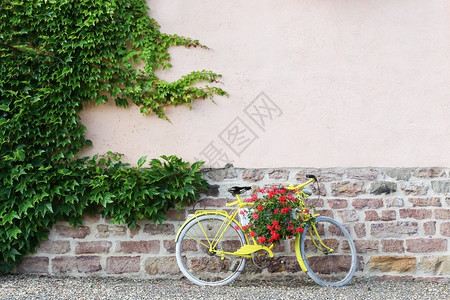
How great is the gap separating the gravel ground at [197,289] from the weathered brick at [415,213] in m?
0.58

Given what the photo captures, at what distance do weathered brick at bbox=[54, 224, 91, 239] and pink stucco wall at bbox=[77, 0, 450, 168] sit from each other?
0.71 m

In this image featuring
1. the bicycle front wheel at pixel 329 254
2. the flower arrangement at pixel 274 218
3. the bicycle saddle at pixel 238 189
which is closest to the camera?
the flower arrangement at pixel 274 218

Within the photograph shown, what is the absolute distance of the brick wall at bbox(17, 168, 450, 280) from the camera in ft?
13.0

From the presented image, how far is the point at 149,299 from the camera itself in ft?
10.9

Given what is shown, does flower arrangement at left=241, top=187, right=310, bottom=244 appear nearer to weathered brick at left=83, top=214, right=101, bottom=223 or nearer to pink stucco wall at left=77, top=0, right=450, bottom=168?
pink stucco wall at left=77, top=0, right=450, bottom=168

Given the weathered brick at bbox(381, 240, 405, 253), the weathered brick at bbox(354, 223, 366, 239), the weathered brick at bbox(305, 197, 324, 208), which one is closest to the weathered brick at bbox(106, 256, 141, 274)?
the weathered brick at bbox(305, 197, 324, 208)

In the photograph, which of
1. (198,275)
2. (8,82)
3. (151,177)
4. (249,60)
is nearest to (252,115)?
(249,60)

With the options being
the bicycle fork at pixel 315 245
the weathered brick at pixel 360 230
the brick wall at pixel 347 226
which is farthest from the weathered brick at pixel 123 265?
the weathered brick at pixel 360 230

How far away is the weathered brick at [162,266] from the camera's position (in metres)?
3.94

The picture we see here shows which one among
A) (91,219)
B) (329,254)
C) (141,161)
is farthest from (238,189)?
(91,219)

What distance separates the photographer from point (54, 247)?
3969mm

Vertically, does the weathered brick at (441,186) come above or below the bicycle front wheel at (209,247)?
above

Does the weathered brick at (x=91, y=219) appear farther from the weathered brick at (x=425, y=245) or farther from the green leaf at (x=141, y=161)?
the weathered brick at (x=425, y=245)

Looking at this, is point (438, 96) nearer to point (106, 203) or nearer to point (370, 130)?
point (370, 130)
